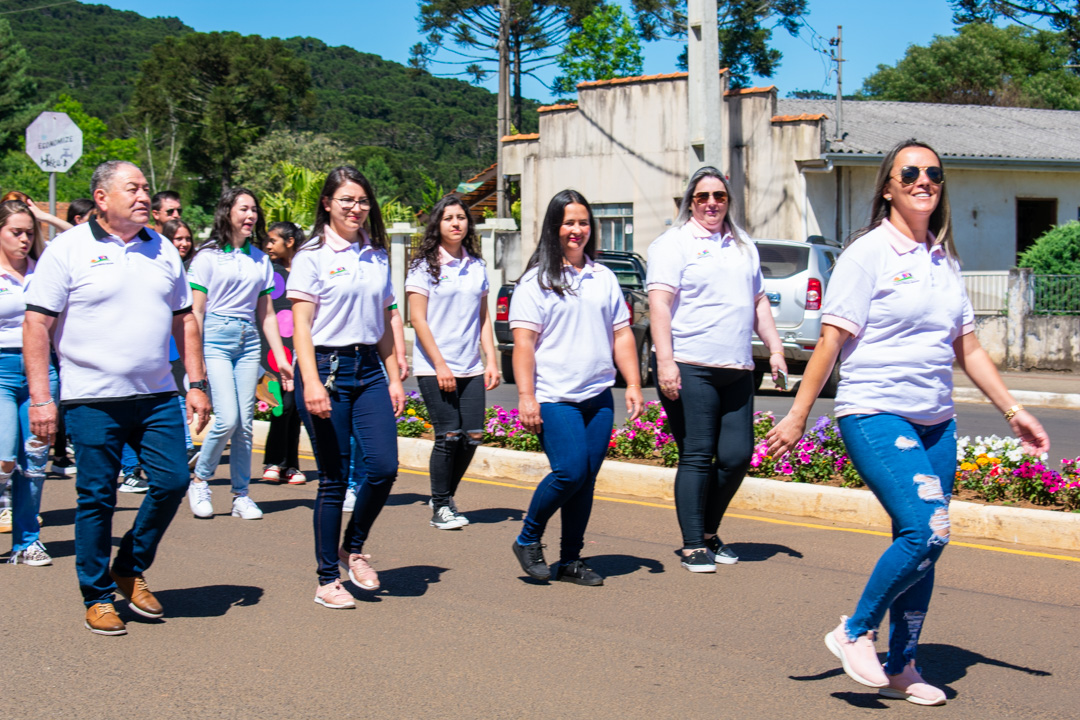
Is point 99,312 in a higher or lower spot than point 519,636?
higher

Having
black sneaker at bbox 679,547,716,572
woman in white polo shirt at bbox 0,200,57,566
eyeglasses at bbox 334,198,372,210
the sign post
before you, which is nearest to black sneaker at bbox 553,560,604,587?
black sneaker at bbox 679,547,716,572

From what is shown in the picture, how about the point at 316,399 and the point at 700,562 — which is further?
the point at 700,562

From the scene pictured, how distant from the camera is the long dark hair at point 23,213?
650 cm

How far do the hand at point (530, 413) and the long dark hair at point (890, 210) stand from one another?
1.87 m

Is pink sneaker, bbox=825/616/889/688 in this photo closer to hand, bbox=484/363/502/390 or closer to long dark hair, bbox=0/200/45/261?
hand, bbox=484/363/502/390

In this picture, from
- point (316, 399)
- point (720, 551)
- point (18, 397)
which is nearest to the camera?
point (316, 399)

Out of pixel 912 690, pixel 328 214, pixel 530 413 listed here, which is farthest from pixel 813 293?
pixel 912 690

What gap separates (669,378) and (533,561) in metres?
1.12

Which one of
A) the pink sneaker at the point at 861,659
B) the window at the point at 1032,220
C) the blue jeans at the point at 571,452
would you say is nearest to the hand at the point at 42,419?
the blue jeans at the point at 571,452

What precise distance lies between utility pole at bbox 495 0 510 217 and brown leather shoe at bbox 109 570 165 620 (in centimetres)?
2628

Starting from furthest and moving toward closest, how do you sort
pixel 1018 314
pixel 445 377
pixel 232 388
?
pixel 1018 314 < pixel 232 388 < pixel 445 377

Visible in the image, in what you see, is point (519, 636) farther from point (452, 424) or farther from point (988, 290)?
point (988, 290)

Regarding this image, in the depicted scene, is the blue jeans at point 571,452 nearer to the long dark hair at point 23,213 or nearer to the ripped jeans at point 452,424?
the ripped jeans at point 452,424

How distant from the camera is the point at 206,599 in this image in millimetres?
5547
